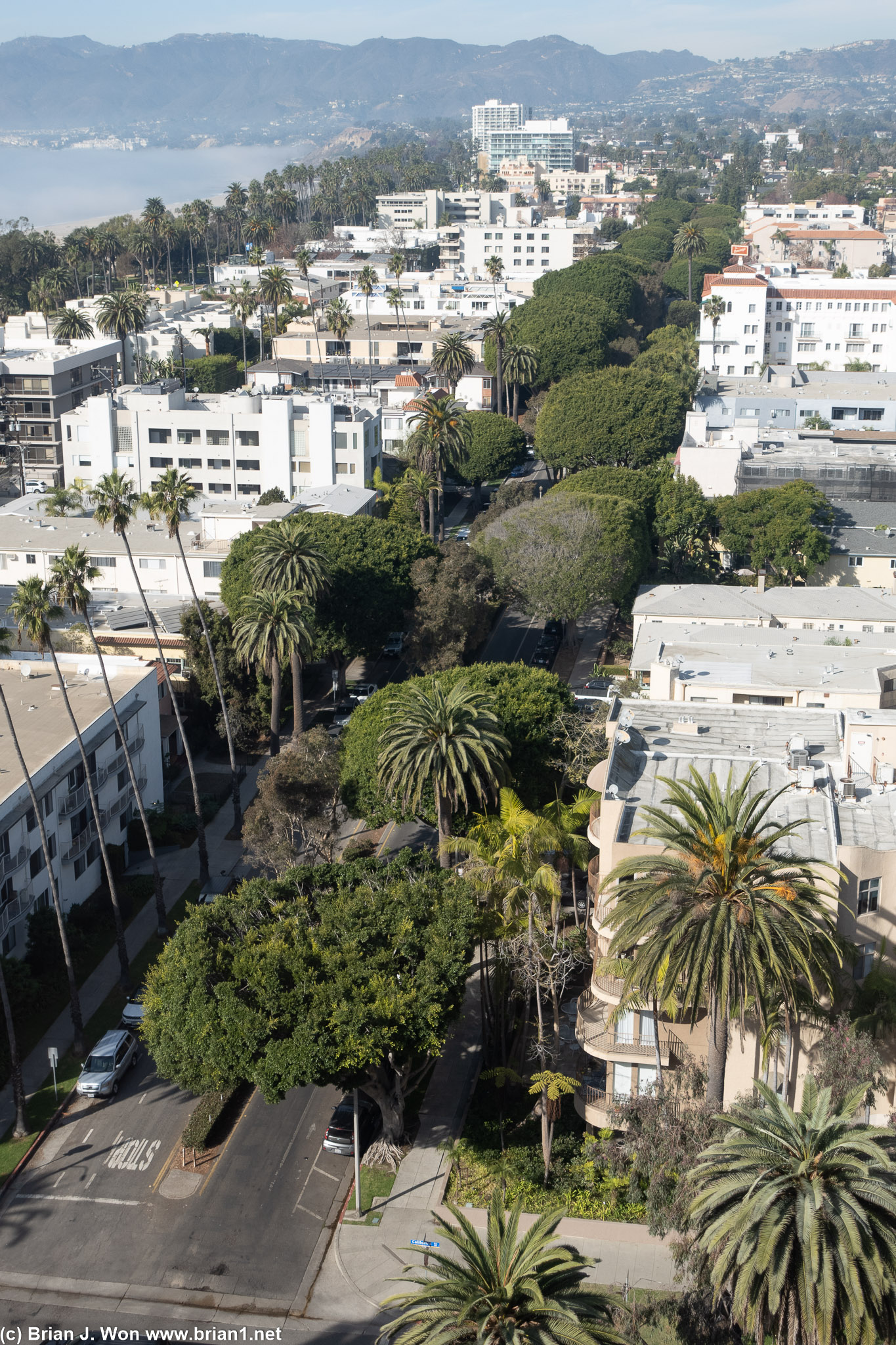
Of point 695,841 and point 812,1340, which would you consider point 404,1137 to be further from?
point 812,1340

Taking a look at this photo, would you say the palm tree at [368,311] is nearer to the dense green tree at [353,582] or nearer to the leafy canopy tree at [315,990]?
the dense green tree at [353,582]

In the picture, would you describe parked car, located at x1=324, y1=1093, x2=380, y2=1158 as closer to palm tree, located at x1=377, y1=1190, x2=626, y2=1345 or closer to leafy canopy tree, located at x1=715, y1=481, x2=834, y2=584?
palm tree, located at x1=377, y1=1190, x2=626, y2=1345

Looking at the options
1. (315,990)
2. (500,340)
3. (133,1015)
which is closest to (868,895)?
(315,990)

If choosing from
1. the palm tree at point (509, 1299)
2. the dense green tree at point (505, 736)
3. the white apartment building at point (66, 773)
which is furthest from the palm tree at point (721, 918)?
the white apartment building at point (66, 773)

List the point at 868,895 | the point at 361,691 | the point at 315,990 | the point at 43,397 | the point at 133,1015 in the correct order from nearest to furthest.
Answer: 1. the point at 868,895
2. the point at 315,990
3. the point at 133,1015
4. the point at 361,691
5. the point at 43,397

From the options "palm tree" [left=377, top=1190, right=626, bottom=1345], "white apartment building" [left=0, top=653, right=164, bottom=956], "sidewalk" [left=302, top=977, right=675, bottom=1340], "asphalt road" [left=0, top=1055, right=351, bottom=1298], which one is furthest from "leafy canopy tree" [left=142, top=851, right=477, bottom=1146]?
"palm tree" [left=377, top=1190, right=626, bottom=1345]

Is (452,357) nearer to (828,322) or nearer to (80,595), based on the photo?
(828,322)

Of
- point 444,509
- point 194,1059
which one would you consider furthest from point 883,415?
point 194,1059
